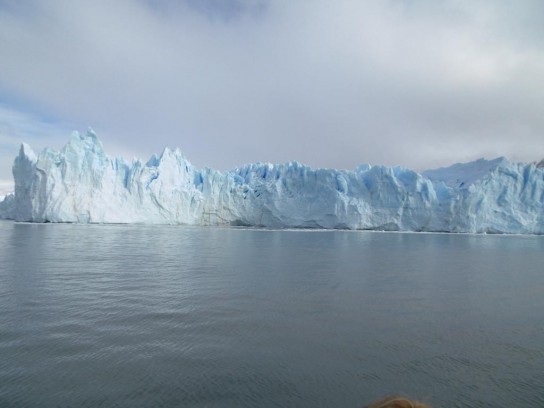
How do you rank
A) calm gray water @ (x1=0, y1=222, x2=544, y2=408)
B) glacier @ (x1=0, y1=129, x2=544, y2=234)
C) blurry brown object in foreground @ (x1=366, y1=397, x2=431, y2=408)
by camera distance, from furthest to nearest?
glacier @ (x1=0, y1=129, x2=544, y2=234)
calm gray water @ (x1=0, y1=222, x2=544, y2=408)
blurry brown object in foreground @ (x1=366, y1=397, x2=431, y2=408)

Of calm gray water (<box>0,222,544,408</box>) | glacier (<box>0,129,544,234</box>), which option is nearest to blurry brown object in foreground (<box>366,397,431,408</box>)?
calm gray water (<box>0,222,544,408</box>)

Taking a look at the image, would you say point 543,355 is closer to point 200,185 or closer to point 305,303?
point 305,303

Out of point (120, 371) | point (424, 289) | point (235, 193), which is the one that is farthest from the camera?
point (235, 193)

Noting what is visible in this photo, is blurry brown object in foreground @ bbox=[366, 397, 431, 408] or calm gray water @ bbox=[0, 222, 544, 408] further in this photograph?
calm gray water @ bbox=[0, 222, 544, 408]

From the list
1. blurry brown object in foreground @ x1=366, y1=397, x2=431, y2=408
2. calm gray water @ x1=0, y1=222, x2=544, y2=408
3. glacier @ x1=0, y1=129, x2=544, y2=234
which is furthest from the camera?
glacier @ x1=0, y1=129, x2=544, y2=234

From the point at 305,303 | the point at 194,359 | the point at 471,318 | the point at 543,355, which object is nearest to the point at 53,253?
the point at 305,303

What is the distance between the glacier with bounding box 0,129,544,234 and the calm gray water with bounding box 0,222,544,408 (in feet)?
85.6

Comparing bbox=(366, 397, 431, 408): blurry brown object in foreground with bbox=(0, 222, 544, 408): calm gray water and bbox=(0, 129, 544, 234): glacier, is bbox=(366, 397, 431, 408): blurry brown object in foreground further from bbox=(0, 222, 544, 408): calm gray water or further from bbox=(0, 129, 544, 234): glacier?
bbox=(0, 129, 544, 234): glacier

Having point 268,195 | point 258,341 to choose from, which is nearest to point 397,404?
point 258,341

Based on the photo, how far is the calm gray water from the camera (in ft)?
11.3

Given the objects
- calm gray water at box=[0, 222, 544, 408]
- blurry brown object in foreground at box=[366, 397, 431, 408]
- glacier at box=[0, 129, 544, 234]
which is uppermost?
glacier at box=[0, 129, 544, 234]

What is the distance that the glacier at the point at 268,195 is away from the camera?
32.6 meters

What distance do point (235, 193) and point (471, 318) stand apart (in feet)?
112

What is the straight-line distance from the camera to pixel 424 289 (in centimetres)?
863
